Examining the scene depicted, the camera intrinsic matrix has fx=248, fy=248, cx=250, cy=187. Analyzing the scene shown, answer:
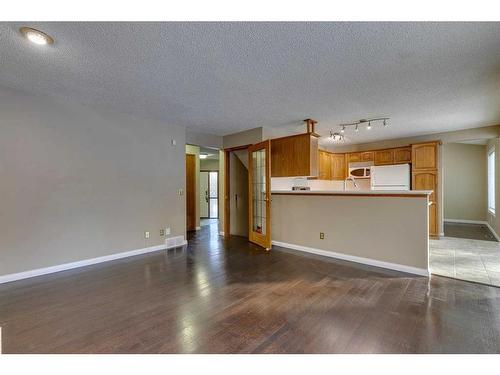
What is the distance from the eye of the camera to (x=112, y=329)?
2.04 metres

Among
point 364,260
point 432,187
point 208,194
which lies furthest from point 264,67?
point 208,194

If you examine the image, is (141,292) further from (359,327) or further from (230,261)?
(359,327)

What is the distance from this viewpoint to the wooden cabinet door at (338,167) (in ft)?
24.5

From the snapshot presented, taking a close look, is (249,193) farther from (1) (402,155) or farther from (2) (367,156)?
(1) (402,155)

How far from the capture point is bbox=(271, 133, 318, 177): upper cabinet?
460 cm

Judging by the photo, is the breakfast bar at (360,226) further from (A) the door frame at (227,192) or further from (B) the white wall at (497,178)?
(B) the white wall at (497,178)

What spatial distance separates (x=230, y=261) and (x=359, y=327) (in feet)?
7.26

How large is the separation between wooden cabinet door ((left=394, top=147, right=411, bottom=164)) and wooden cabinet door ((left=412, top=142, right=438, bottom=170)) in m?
0.23

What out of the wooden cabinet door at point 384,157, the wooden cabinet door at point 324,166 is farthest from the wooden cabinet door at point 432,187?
the wooden cabinet door at point 324,166

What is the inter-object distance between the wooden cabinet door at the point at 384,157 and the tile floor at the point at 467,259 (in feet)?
7.08

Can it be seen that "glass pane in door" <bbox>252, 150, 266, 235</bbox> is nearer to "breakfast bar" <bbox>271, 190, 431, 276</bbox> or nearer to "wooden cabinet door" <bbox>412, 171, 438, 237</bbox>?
"breakfast bar" <bbox>271, 190, 431, 276</bbox>

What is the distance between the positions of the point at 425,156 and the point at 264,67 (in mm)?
4996

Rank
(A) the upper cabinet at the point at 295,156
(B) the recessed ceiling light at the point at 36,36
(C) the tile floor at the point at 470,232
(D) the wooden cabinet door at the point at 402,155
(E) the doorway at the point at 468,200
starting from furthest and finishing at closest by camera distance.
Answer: (D) the wooden cabinet door at the point at 402,155 → (C) the tile floor at the point at 470,232 → (E) the doorway at the point at 468,200 → (A) the upper cabinet at the point at 295,156 → (B) the recessed ceiling light at the point at 36,36
